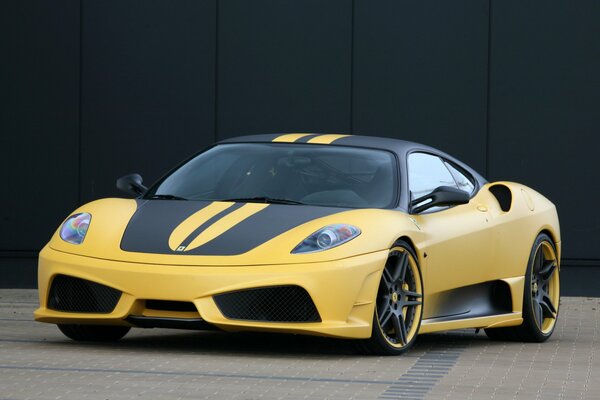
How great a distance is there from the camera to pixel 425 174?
960 cm

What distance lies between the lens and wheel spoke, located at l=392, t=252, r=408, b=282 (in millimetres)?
8559

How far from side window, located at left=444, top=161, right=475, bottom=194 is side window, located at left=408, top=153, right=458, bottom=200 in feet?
0.24

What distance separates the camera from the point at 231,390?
6.76m

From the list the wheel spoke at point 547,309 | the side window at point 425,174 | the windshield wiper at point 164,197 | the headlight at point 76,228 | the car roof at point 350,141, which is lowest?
the wheel spoke at point 547,309

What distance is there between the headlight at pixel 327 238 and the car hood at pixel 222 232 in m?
0.03

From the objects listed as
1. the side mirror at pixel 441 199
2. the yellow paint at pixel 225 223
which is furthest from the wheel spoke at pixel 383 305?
the yellow paint at pixel 225 223

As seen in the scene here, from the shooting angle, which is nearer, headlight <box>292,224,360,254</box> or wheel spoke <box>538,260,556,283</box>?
headlight <box>292,224,360,254</box>

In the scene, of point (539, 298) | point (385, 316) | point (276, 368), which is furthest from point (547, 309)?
point (276, 368)

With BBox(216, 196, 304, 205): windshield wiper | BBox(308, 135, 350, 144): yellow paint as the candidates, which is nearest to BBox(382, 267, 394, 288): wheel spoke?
BBox(216, 196, 304, 205): windshield wiper

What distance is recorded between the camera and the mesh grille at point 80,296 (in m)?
8.26

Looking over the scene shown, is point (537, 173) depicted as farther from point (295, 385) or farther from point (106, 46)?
point (295, 385)

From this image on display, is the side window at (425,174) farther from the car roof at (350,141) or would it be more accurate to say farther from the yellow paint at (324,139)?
the yellow paint at (324,139)

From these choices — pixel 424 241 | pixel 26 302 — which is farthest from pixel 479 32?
pixel 424 241

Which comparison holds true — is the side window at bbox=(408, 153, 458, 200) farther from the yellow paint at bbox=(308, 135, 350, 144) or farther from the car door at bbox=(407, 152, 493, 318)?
the yellow paint at bbox=(308, 135, 350, 144)
